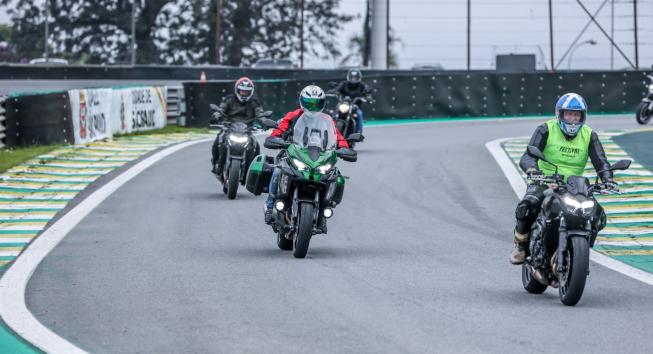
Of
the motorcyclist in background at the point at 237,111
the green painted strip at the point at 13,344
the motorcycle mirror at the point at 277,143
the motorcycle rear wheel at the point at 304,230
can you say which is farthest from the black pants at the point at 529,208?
the motorcyclist in background at the point at 237,111

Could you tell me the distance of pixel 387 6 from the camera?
4444 centimetres

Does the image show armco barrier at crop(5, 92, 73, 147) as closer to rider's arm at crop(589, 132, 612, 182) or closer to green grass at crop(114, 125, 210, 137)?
green grass at crop(114, 125, 210, 137)

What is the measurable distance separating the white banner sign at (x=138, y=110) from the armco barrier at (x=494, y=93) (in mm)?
6402

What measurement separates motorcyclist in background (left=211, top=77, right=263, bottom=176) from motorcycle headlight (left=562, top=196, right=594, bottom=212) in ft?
31.7

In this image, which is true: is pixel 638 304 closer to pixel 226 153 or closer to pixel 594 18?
pixel 226 153

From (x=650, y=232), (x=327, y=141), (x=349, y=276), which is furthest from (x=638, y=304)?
(x=650, y=232)

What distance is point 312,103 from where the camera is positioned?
13531mm

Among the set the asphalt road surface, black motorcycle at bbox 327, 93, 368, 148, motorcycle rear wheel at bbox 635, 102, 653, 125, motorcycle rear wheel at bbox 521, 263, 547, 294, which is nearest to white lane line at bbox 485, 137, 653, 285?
the asphalt road surface

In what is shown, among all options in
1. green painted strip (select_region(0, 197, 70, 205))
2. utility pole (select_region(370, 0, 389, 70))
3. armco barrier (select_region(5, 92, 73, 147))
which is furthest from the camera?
utility pole (select_region(370, 0, 389, 70))

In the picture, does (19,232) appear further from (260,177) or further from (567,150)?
(567,150)

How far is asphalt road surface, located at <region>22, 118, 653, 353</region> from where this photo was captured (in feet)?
28.4

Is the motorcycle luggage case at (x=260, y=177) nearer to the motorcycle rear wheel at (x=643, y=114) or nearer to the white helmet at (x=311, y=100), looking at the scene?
the white helmet at (x=311, y=100)

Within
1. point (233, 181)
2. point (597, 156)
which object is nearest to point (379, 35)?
point (233, 181)

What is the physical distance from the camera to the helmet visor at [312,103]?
13523 mm
